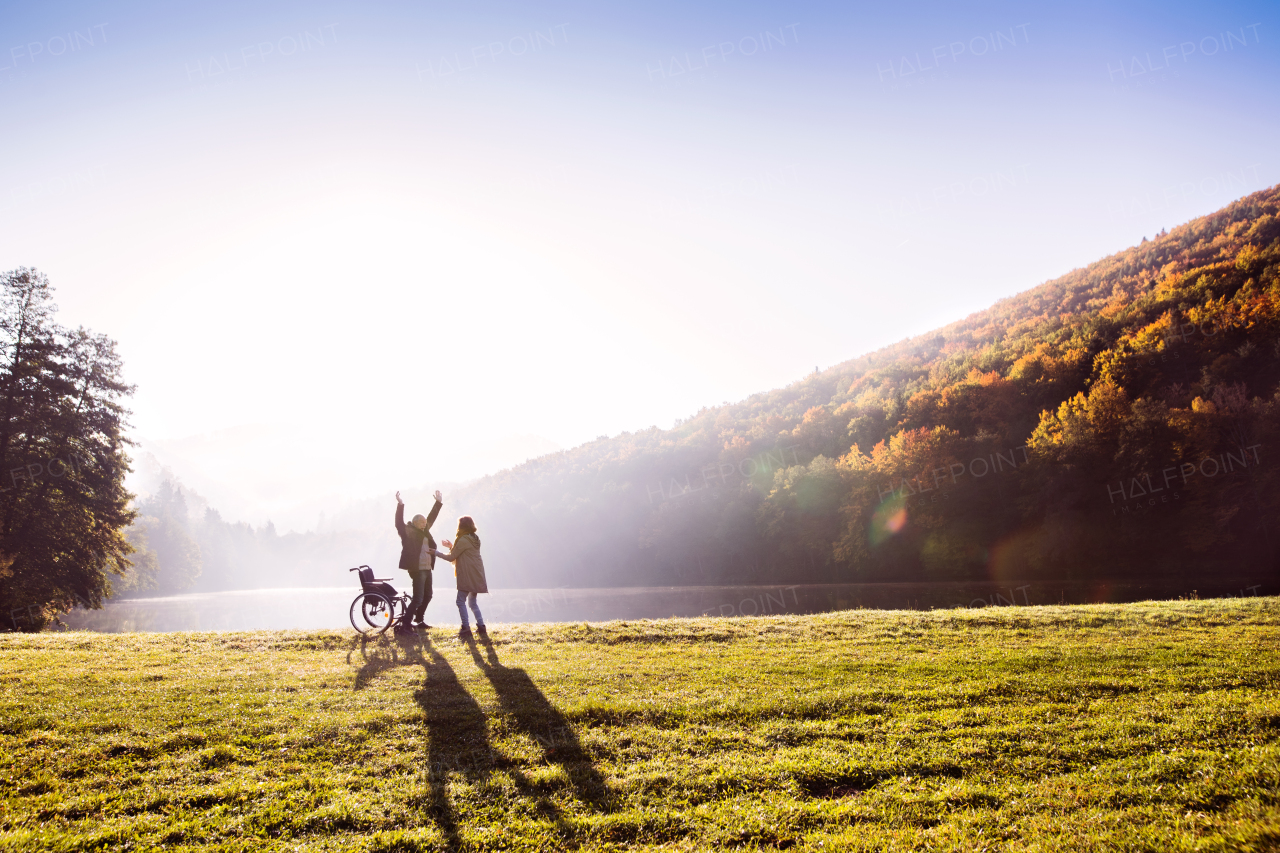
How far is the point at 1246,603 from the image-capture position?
1764 centimetres

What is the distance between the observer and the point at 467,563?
1352 cm

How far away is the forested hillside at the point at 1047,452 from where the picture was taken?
151 feet

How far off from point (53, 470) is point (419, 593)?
2717cm

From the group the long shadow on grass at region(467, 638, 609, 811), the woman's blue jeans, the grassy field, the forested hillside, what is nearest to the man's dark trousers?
the woman's blue jeans

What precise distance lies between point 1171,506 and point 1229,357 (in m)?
15.0

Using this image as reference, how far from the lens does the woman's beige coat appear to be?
13.4m

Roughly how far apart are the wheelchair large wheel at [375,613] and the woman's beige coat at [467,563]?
2.60 m

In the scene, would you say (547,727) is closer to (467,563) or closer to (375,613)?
(467,563)

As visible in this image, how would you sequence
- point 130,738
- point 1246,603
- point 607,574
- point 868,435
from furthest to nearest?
point 607,574 < point 868,435 < point 1246,603 < point 130,738

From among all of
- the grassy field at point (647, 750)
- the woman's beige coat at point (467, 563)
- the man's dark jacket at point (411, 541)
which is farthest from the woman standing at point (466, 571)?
the grassy field at point (647, 750)

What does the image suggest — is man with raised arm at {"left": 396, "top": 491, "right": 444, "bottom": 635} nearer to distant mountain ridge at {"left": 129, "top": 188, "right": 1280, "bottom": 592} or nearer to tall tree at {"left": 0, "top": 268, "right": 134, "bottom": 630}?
tall tree at {"left": 0, "top": 268, "right": 134, "bottom": 630}

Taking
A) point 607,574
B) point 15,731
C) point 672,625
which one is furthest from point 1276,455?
point 607,574

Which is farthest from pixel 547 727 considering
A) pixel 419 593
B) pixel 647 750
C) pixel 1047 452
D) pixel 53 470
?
pixel 1047 452

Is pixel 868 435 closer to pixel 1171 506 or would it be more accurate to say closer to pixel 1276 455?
pixel 1171 506
